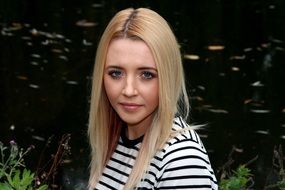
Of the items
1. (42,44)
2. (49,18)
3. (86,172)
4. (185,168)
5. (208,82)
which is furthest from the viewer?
(49,18)

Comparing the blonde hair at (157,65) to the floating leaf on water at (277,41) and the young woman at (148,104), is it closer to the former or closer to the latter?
the young woman at (148,104)

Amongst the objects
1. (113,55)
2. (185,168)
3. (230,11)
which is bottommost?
(230,11)

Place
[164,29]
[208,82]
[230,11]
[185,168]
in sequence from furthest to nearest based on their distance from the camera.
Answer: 1. [230,11]
2. [208,82]
3. [164,29]
4. [185,168]

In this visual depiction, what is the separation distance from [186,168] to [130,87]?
1.18 feet

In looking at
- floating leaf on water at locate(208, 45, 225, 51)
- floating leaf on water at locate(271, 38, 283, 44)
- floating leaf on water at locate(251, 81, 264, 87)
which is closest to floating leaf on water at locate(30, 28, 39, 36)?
floating leaf on water at locate(208, 45, 225, 51)

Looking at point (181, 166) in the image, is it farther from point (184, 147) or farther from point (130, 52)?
point (130, 52)

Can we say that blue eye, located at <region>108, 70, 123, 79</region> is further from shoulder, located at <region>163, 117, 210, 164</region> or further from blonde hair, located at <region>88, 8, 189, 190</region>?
shoulder, located at <region>163, 117, 210, 164</region>

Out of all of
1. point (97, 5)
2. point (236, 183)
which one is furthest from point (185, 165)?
point (97, 5)

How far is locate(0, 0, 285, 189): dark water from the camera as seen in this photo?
650 cm

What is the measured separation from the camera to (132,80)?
7.71ft

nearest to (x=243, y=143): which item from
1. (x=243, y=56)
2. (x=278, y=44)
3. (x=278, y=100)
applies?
(x=278, y=100)

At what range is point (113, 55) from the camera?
2.40 metres

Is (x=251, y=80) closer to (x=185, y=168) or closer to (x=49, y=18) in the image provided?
(x=49, y=18)

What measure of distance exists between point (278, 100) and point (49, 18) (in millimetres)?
5165
